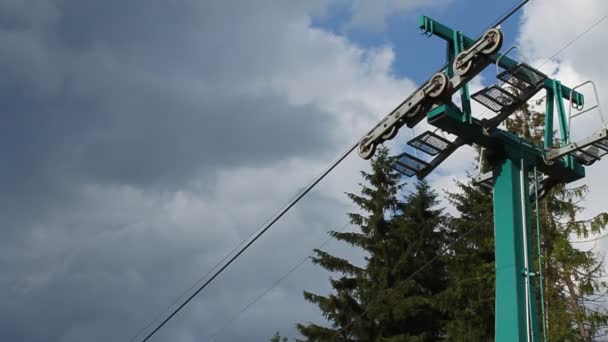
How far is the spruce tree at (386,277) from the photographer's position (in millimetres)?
27000

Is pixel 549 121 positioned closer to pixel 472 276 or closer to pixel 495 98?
pixel 495 98

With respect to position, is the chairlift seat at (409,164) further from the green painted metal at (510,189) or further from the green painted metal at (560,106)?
the green painted metal at (560,106)

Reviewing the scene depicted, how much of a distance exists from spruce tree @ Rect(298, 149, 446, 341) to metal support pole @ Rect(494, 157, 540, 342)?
16.5 metres

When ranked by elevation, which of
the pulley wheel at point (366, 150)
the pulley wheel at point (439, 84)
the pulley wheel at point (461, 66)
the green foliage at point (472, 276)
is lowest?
the pulley wheel at point (366, 150)

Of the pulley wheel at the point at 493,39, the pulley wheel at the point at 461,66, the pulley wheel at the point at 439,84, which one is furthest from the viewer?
the pulley wheel at the point at 439,84

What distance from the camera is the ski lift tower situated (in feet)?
29.8

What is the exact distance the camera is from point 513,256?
9.28m

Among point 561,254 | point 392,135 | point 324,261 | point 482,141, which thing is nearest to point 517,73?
point 482,141

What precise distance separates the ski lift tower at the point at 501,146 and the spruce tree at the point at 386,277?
52.8ft

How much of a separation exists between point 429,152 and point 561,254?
967 centimetres

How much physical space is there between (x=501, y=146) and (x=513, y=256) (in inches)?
55.6

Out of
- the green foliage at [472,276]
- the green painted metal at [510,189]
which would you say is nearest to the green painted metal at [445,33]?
the green painted metal at [510,189]

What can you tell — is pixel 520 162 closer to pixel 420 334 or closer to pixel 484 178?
pixel 484 178

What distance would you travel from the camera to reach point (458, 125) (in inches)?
382
